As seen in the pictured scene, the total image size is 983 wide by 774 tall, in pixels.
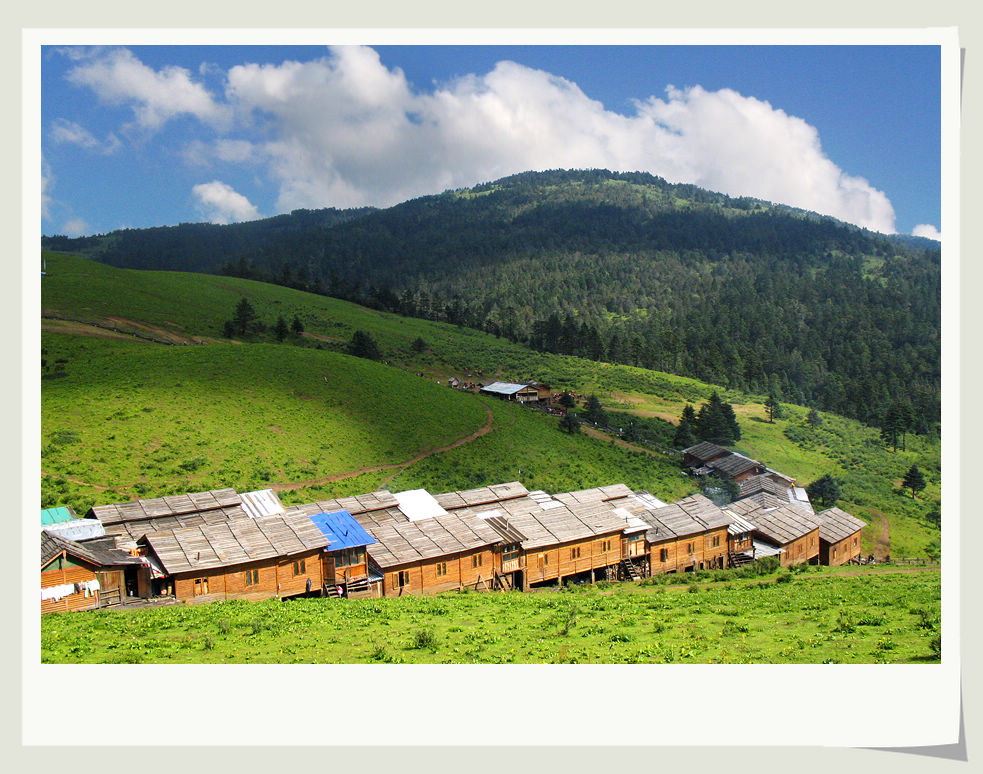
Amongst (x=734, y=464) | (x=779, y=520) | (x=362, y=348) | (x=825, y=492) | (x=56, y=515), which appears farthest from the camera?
(x=362, y=348)

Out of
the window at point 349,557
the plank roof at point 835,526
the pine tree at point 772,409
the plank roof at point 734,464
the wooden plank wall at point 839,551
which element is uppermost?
the pine tree at point 772,409

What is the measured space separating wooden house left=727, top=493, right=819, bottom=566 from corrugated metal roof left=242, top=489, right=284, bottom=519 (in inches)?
636

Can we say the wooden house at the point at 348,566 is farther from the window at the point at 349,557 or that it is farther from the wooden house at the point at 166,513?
the wooden house at the point at 166,513

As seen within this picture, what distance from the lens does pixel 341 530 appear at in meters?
18.6

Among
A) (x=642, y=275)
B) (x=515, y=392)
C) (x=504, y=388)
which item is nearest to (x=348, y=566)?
(x=515, y=392)

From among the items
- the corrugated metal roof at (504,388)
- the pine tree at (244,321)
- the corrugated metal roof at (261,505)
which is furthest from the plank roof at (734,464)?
the pine tree at (244,321)

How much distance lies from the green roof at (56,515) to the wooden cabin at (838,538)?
24702mm

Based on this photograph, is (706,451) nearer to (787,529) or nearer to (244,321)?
(787,529)

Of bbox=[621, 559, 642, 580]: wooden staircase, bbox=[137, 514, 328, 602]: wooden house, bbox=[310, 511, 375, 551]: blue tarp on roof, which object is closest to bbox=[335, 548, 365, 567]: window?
bbox=[310, 511, 375, 551]: blue tarp on roof

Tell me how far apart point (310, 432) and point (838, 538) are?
22.5 meters

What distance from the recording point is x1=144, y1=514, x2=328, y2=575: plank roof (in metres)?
16.0

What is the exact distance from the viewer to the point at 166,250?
4722 inches

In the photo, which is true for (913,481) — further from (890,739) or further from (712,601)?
(890,739)

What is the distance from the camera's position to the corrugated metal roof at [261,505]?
20.9 m
